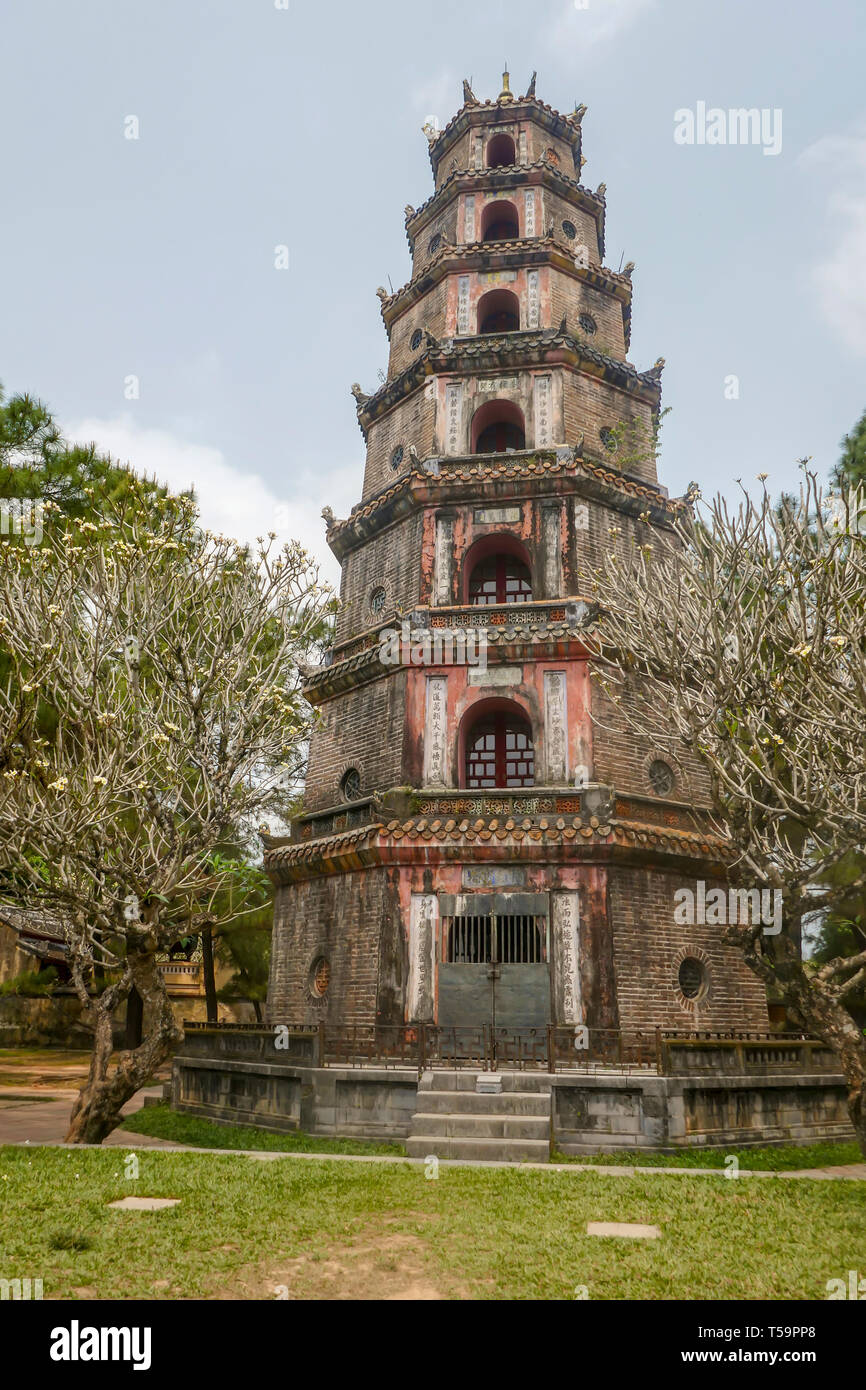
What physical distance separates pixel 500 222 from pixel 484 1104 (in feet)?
71.7

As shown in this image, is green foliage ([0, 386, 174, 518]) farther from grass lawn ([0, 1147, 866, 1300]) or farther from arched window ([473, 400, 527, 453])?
grass lawn ([0, 1147, 866, 1300])

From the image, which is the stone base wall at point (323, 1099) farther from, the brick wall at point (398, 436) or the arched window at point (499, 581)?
the brick wall at point (398, 436)

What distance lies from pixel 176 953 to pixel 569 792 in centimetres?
2913

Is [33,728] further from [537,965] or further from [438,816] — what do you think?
[537,965]

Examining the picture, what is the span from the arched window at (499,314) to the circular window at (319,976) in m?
15.1

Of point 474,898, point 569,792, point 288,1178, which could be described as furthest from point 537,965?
point 288,1178

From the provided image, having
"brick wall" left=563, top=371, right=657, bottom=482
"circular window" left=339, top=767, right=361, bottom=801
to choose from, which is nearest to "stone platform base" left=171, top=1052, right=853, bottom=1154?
"circular window" left=339, top=767, right=361, bottom=801

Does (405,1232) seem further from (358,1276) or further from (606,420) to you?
(606,420)

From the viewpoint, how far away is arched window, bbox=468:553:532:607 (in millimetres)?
20922

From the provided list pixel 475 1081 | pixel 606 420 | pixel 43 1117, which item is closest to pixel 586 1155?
pixel 475 1081

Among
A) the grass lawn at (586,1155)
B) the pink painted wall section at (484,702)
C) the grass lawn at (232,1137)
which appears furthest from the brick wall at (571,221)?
the grass lawn at (232,1137)

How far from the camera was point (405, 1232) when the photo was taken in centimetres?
773

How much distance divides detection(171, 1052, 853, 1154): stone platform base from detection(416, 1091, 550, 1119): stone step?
0.14 meters

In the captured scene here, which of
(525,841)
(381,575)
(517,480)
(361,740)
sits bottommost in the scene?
(525,841)
